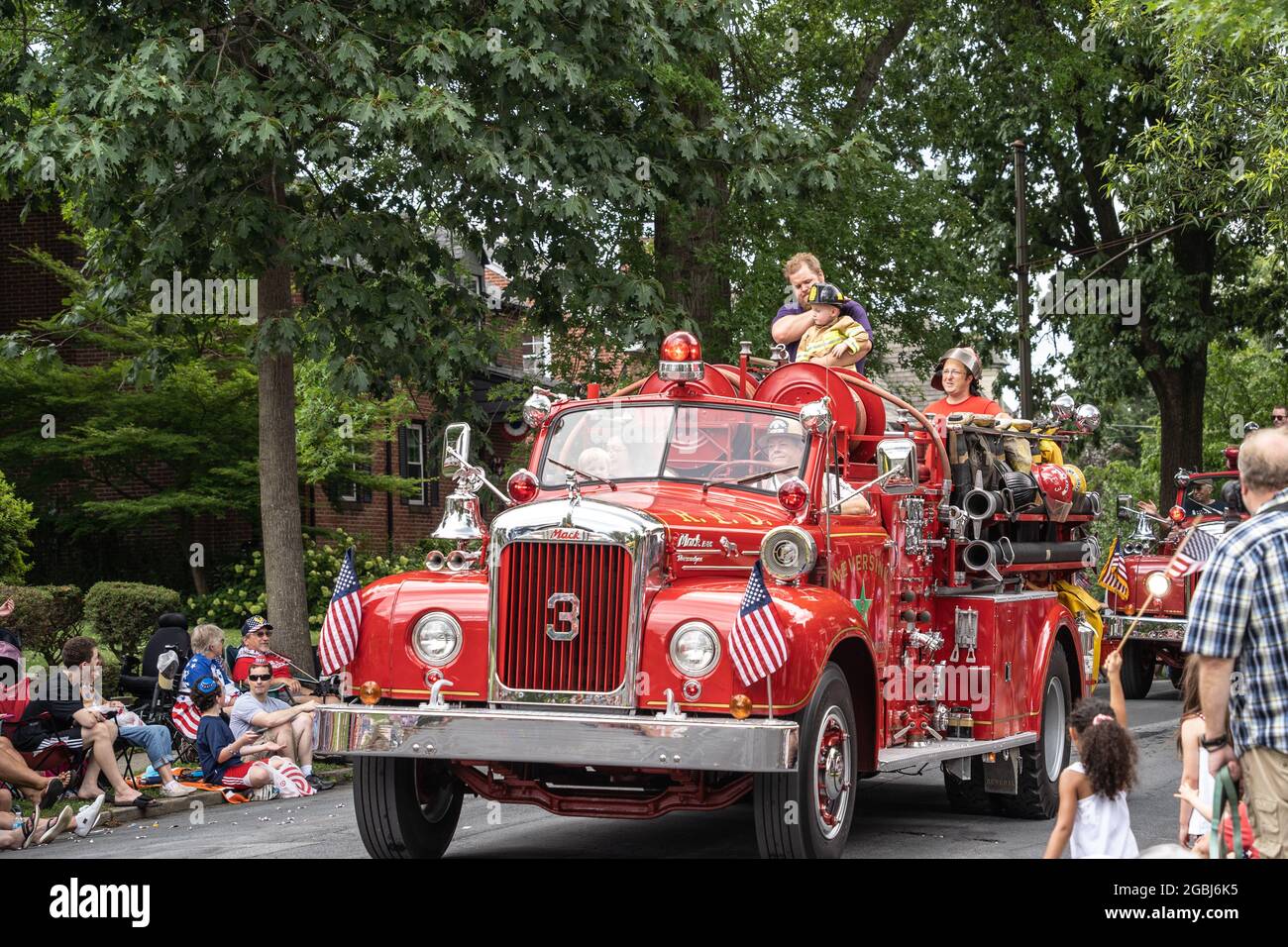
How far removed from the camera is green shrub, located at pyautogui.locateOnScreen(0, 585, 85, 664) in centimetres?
1780

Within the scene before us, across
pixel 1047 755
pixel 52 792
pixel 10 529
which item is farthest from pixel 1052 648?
pixel 10 529

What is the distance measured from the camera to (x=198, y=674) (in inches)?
515

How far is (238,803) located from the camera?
12.6 m

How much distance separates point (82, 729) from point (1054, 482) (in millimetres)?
7077

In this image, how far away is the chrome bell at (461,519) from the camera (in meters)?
8.88

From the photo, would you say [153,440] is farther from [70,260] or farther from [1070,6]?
[1070,6]

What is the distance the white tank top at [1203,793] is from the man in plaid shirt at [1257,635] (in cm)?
151

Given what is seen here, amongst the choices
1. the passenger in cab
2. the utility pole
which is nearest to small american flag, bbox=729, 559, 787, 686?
the passenger in cab

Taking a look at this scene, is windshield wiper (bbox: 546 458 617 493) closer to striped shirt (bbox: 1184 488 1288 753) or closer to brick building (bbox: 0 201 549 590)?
striped shirt (bbox: 1184 488 1288 753)

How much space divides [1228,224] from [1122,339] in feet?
21.4

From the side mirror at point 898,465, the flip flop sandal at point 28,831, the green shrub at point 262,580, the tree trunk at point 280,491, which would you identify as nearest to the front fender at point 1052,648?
the side mirror at point 898,465

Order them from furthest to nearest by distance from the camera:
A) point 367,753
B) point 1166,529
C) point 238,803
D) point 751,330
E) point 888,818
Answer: point 1166,529 → point 751,330 → point 238,803 → point 888,818 → point 367,753

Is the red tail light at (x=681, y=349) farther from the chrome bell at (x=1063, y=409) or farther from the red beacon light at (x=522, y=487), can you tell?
the chrome bell at (x=1063, y=409)

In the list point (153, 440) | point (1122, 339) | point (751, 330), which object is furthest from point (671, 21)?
point (1122, 339)
